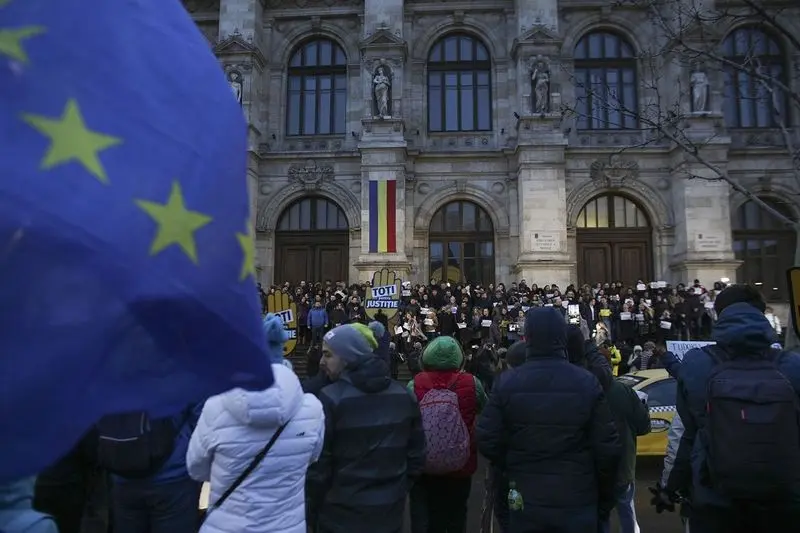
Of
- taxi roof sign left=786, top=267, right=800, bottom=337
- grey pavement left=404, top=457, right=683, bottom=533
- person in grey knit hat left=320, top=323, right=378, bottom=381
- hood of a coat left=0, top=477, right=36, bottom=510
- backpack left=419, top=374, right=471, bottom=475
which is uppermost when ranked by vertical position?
taxi roof sign left=786, top=267, right=800, bottom=337

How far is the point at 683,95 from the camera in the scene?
2359 centimetres

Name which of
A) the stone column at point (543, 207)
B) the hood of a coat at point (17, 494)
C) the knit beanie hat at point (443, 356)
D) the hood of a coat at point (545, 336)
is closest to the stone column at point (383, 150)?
the stone column at point (543, 207)

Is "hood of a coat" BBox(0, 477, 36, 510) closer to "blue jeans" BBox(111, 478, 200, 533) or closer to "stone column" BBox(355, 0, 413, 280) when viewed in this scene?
"blue jeans" BBox(111, 478, 200, 533)

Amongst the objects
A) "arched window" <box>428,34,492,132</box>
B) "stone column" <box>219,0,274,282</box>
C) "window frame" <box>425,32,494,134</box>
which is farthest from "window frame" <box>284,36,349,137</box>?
"arched window" <box>428,34,492,132</box>

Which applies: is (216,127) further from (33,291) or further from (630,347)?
(630,347)

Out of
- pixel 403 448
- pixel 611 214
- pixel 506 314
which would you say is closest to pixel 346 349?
pixel 403 448

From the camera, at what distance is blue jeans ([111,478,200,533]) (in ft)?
12.6

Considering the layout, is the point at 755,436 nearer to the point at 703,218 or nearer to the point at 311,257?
the point at 703,218

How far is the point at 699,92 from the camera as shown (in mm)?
23547

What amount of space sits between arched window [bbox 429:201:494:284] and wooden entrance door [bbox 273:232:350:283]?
359 cm

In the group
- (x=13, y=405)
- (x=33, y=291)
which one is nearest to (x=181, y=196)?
(x=33, y=291)

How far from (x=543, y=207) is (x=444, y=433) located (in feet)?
63.0

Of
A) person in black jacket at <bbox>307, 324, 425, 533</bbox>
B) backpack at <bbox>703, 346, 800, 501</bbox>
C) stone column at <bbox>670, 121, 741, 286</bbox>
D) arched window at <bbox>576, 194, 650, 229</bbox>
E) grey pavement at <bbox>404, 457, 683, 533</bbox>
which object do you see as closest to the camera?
backpack at <bbox>703, 346, 800, 501</bbox>

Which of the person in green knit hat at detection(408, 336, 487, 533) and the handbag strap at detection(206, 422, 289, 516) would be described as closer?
the handbag strap at detection(206, 422, 289, 516)
